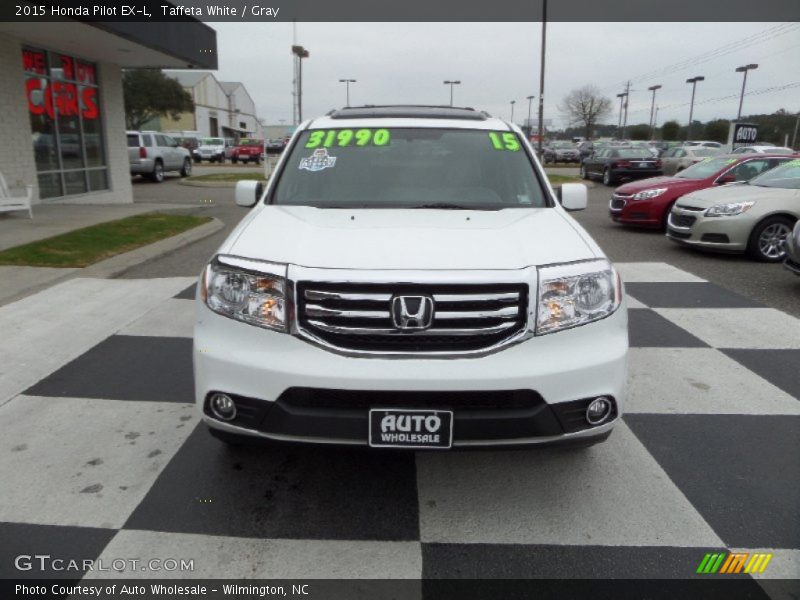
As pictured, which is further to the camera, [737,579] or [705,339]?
[705,339]

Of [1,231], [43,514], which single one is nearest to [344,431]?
[43,514]

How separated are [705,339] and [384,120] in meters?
3.38

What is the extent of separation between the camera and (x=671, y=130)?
72.3 metres

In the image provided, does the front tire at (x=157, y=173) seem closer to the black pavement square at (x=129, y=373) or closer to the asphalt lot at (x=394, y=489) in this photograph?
the black pavement square at (x=129, y=373)

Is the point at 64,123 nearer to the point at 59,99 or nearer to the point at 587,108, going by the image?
the point at 59,99

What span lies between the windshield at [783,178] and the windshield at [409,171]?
7.15 meters

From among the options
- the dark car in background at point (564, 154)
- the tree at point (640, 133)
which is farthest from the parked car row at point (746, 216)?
the tree at point (640, 133)

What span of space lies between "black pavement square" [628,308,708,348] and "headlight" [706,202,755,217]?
3.87 metres

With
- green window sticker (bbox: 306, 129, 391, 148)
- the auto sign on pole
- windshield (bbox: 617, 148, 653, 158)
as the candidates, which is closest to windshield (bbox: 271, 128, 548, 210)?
green window sticker (bbox: 306, 129, 391, 148)

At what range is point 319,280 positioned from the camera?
2.68 metres

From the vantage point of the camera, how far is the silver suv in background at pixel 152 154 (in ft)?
77.2

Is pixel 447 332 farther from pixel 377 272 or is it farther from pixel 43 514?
pixel 43 514

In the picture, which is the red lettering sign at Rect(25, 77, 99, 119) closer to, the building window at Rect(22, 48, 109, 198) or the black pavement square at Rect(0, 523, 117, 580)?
the building window at Rect(22, 48, 109, 198)
